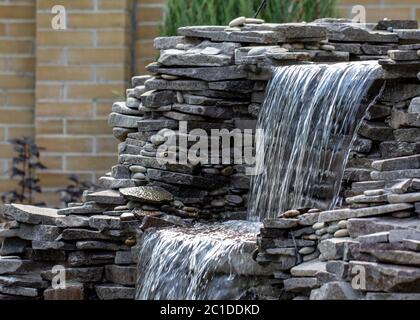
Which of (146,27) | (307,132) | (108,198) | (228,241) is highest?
(146,27)

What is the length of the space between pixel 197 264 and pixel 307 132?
1101mm

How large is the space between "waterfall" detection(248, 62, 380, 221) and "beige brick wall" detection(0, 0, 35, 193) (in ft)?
12.1

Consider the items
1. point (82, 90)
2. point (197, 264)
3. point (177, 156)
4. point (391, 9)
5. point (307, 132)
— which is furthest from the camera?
point (82, 90)

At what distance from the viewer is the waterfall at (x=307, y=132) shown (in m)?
7.25

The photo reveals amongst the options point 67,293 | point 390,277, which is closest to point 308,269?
point 390,277

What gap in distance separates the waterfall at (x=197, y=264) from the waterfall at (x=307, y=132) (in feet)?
1.10

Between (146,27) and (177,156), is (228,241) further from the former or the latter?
(146,27)

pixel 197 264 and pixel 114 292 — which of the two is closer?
pixel 197 264

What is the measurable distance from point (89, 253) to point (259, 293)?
146 cm

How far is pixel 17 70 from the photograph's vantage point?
1110cm

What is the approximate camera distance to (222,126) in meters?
8.02

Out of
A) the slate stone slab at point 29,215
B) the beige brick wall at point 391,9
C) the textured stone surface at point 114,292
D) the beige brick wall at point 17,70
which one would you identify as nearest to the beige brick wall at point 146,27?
the beige brick wall at point 17,70
